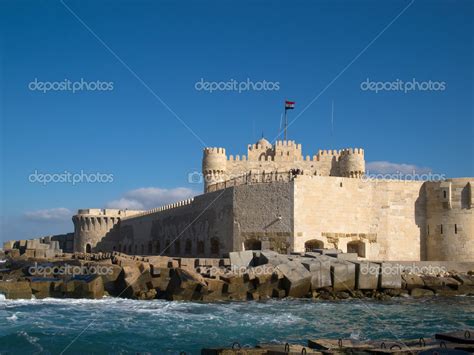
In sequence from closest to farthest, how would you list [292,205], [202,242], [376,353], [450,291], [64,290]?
[376,353]
[64,290]
[450,291]
[292,205]
[202,242]

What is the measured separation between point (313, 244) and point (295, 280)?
705 cm

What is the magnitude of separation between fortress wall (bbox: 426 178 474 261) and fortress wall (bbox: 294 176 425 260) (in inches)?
25.2

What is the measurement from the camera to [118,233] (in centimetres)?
5481

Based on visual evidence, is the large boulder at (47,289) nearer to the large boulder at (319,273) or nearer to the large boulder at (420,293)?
the large boulder at (319,273)

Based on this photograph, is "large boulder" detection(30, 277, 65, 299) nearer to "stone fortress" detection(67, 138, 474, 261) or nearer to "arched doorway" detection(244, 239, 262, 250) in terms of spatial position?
"stone fortress" detection(67, 138, 474, 261)

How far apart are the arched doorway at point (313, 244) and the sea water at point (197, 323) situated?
6715 millimetres

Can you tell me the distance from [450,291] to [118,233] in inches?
1492

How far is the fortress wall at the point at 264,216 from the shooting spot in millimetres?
25641

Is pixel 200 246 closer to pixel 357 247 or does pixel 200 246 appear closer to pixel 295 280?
pixel 357 247

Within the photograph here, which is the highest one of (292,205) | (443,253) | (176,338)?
(292,205)

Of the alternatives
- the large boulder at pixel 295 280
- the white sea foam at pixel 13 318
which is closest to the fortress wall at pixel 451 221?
the large boulder at pixel 295 280

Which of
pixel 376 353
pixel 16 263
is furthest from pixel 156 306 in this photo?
pixel 16 263

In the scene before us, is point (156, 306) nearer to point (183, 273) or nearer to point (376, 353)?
point (183, 273)

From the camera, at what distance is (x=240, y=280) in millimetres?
19234
